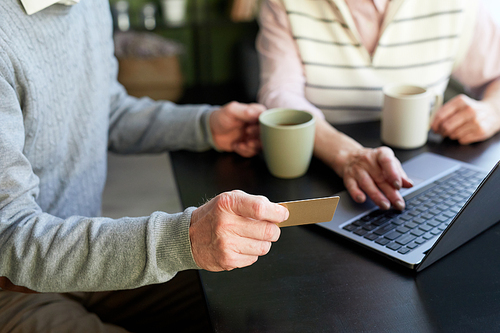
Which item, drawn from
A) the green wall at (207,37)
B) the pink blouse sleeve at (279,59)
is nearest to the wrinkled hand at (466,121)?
the pink blouse sleeve at (279,59)

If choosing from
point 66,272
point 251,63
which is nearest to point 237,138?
point 66,272

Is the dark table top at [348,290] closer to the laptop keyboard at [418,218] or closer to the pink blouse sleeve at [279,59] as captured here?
the laptop keyboard at [418,218]

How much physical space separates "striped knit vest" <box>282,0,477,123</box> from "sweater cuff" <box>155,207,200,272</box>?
2.52 ft

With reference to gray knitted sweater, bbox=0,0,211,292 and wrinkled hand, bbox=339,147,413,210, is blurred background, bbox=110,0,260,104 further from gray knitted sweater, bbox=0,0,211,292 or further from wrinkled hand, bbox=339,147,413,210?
wrinkled hand, bbox=339,147,413,210

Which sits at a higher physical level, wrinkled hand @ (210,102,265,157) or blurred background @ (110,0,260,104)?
wrinkled hand @ (210,102,265,157)

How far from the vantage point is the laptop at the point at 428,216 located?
1.82 ft

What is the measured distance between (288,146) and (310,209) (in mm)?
306

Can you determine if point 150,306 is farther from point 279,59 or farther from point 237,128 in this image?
point 279,59

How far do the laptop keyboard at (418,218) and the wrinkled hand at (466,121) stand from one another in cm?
18

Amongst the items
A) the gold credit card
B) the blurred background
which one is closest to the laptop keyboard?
the gold credit card

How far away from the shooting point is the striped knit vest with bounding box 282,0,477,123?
44.3 inches

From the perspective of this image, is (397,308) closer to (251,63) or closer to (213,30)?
(251,63)

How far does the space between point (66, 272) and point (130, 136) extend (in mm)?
530

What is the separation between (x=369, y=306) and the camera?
0.52 meters
